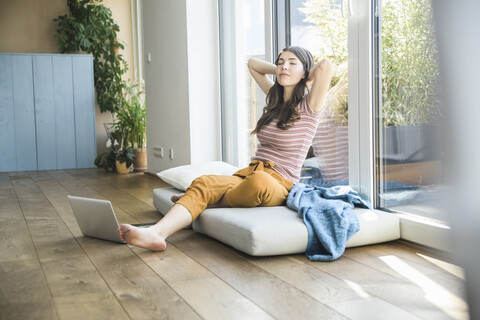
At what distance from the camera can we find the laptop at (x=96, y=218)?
7.59 ft

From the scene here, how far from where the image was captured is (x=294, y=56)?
2.76 m

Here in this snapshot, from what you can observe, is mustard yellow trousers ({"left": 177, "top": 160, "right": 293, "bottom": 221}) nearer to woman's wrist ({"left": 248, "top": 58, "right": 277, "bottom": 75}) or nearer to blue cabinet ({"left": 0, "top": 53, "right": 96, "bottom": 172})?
woman's wrist ({"left": 248, "top": 58, "right": 277, "bottom": 75})

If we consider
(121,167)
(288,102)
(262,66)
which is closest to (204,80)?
(262,66)

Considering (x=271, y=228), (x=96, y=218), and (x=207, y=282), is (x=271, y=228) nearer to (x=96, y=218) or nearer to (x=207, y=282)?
(x=207, y=282)

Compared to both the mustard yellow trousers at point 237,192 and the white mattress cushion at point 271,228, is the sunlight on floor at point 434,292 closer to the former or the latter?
the white mattress cushion at point 271,228

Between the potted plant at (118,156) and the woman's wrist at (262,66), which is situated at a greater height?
the woman's wrist at (262,66)

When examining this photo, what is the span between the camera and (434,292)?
5.52ft

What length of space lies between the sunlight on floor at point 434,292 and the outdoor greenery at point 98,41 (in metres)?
5.32

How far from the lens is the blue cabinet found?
20.5 feet

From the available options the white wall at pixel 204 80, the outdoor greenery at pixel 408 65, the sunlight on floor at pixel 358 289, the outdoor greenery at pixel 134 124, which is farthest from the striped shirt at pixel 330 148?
the outdoor greenery at pixel 134 124

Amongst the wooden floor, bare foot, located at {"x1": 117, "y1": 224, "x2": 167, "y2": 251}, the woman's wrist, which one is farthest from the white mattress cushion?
the woman's wrist

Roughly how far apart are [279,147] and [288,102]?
0.83 feet

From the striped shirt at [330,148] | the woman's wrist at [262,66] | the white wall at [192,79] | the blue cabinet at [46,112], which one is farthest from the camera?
the blue cabinet at [46,112]

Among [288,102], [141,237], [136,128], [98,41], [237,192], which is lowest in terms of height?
[141,237]
